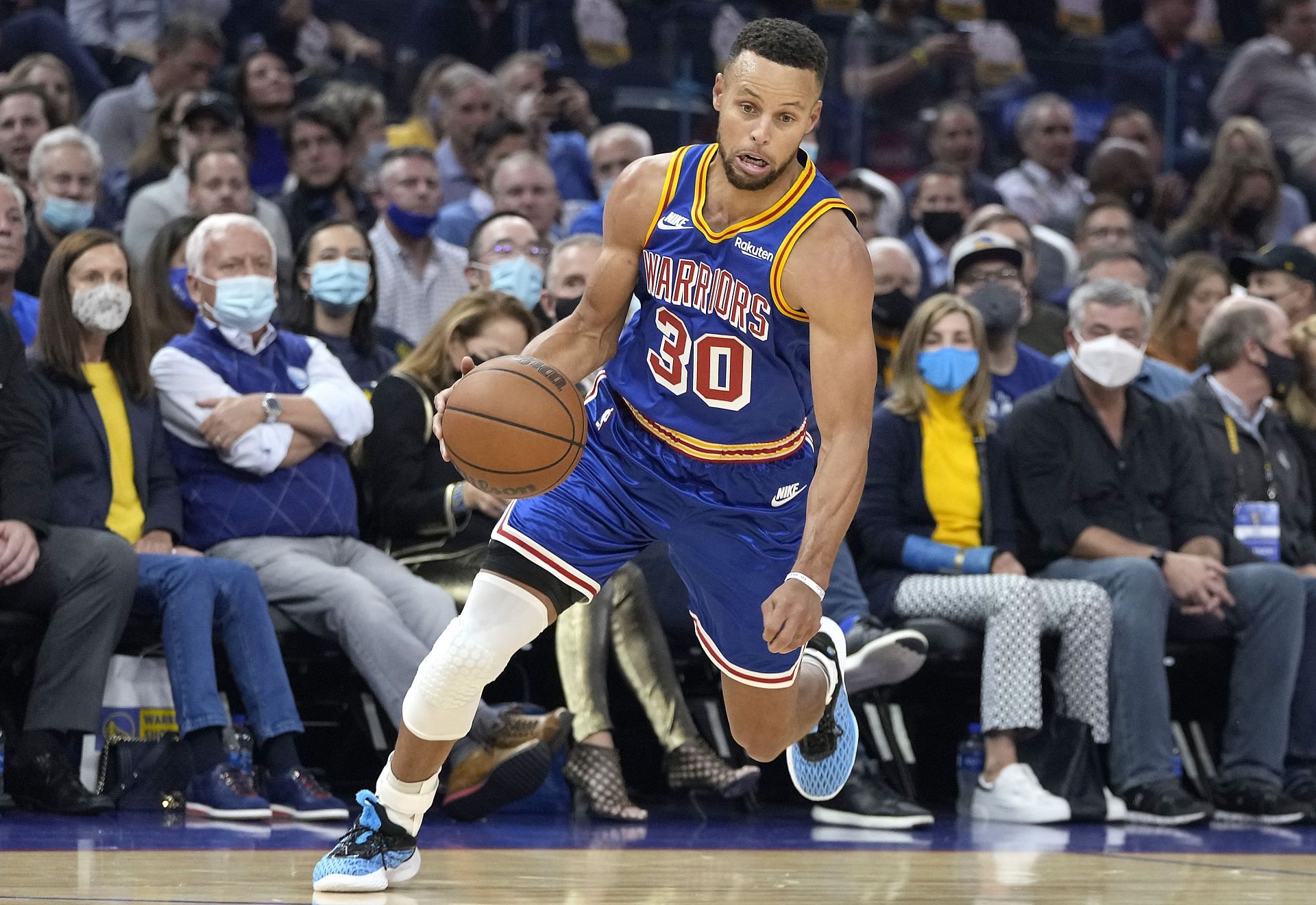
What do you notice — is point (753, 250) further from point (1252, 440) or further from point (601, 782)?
point (1252, 440)

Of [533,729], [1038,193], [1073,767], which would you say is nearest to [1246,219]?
[1038,193]

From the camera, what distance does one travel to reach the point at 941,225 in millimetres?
9445

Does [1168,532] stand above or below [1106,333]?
below

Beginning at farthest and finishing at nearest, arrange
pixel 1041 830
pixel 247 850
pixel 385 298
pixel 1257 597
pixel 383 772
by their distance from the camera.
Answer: pixel 385 298, pixel 1257 597, pixel 1041 830, pixel 247 850, pixel 383 772

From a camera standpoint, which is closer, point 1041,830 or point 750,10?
point 1041,830

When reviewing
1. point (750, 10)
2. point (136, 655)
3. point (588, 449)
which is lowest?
point (136, 655)

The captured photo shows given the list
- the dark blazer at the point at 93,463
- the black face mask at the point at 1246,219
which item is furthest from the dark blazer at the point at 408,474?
the black face mask at the point at 1246,219

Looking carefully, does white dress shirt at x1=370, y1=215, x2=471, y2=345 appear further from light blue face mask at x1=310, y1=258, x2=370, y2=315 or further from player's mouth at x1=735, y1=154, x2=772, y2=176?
player's mouth at x1=735, y1=154, x2=772, y2=176

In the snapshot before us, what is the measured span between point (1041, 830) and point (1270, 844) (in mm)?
752

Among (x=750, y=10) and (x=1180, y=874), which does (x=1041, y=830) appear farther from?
(x=750, y=10)

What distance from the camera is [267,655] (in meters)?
5.76

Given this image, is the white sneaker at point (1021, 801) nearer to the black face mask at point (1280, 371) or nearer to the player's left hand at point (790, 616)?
the black face mask at point (1280, 371)

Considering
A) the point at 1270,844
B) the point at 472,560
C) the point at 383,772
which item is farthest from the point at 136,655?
the point at 1270,844

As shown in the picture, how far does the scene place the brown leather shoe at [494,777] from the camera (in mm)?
5637
